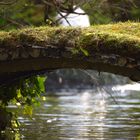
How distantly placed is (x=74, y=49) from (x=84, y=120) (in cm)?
510

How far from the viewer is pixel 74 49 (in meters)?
9.19

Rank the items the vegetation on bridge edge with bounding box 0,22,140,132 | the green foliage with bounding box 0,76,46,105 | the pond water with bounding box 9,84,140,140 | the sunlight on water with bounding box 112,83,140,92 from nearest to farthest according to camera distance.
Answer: the vegetation on bridge edge with bounding box 0,22,140,132 < the pond water with bounding box 9,84,140,140 < the green foliage with bounding box 0,76,46,105 < the sunlight on water with bounding box 112,83,140,92

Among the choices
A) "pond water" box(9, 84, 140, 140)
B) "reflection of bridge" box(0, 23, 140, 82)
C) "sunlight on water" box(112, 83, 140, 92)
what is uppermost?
"reflection of bridge" box(0, 23, 140, 82)

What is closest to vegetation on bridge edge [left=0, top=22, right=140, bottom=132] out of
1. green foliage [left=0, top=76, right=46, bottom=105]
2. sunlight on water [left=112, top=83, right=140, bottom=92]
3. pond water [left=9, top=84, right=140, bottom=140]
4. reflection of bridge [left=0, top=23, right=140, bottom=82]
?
reflection of bridge [left=0, top=23, right=140, bottom=82]

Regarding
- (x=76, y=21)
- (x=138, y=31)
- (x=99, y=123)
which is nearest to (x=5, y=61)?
(x=138, y=31)

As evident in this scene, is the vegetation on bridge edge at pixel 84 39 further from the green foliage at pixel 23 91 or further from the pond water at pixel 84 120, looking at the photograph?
the green foliage at pixel 23 91

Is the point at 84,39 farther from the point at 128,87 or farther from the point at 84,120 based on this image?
the point at 128,87

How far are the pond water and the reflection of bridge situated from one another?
96cm

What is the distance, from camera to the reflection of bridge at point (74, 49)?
355 inches

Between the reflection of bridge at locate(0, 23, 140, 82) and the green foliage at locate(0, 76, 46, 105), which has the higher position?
the reflection of bridge at locate(0, 23, 140, 82)

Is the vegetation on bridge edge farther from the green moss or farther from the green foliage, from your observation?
the green foliage

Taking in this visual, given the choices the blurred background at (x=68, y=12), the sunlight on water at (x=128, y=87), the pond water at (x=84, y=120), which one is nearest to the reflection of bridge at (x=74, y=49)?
the blurred background at (x=68, y=12)

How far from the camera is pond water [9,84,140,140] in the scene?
1129 cm

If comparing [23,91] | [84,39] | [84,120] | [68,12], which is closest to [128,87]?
[84,120]
